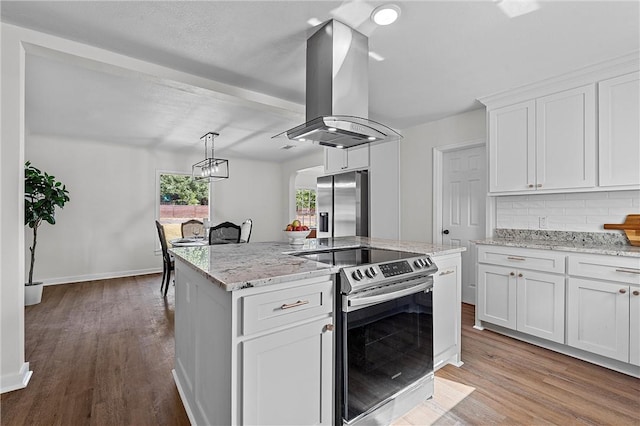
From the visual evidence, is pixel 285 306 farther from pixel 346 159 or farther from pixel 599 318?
pixel 346 159

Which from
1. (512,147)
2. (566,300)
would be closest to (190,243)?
(512,147)

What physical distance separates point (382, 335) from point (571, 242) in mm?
2339

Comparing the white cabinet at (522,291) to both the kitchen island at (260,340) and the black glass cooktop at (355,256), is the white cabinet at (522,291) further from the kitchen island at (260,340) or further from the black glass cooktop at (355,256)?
the kitchen island at (260,340)

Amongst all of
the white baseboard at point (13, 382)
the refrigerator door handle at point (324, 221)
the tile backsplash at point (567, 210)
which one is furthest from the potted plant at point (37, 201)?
the tile backsplash at point (567, 210)

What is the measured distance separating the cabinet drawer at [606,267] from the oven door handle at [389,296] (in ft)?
4.59

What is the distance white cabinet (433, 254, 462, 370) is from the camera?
218cm

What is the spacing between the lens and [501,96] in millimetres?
3119

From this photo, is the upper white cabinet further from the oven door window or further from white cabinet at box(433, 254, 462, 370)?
the oven door window

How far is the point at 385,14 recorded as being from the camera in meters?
1.87

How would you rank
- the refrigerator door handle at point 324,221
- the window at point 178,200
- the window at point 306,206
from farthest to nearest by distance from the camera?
the window at point 306,206, the window at point 178,200, the refrigerator door handle at point 324,221

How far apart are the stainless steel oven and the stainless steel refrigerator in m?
2.47

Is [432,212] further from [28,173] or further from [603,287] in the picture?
[28,173]

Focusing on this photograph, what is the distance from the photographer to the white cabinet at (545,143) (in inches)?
103

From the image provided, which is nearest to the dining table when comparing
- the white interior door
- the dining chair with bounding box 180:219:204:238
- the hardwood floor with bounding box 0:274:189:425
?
the hardwood floor with bounding box 0:274:189:425
